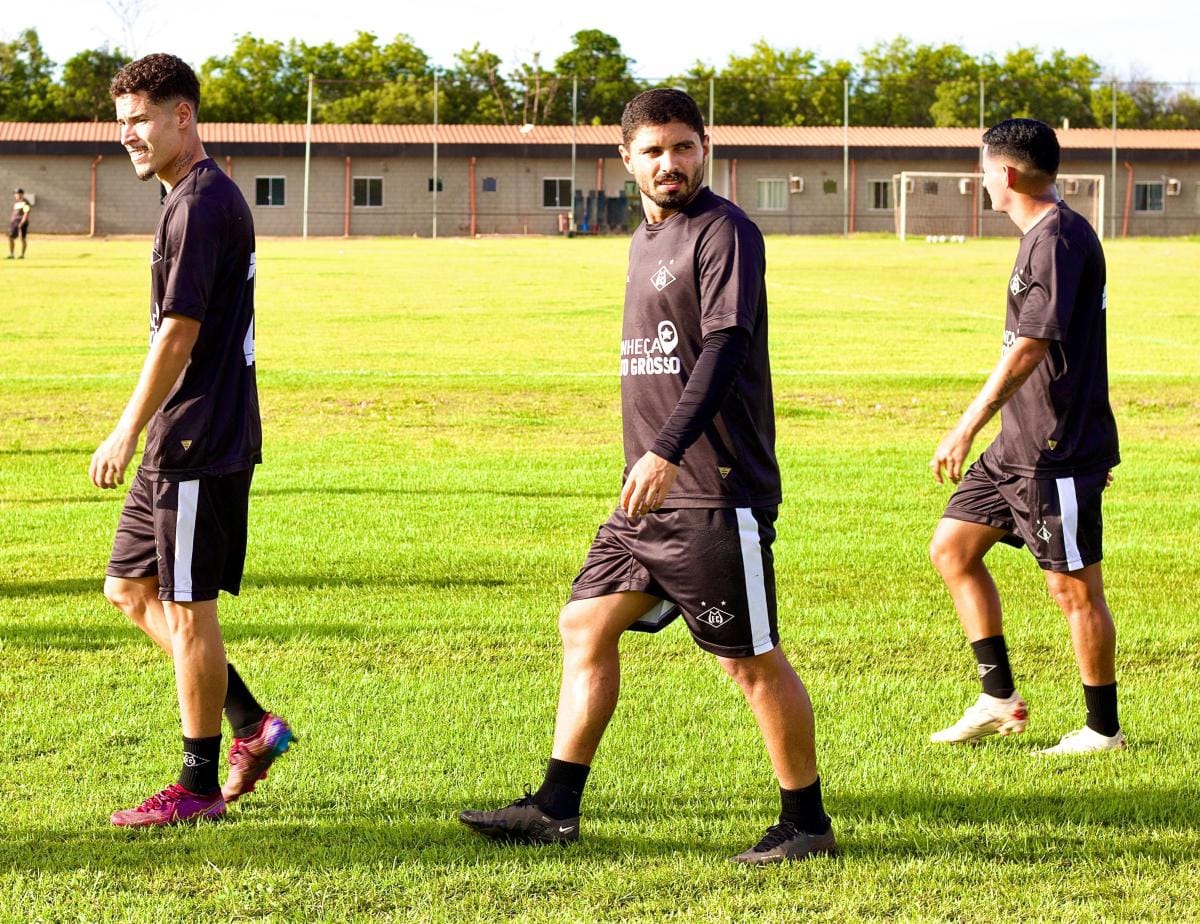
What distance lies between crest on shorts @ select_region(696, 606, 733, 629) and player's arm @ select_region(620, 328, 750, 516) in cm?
34

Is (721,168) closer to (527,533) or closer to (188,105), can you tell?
(527,533)

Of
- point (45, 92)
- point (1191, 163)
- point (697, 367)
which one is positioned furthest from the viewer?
point (45, 92)

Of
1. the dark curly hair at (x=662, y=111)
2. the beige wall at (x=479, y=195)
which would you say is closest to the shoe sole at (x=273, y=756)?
the dark curly hair at (x=662, y=111)

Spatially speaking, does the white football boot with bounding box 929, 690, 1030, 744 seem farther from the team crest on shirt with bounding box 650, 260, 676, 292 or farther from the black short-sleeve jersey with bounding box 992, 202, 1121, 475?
the team crest on shirt with bounding box 650, 260, 676, 292

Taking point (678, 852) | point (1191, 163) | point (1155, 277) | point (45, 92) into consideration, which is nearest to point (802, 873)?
point (678, 852)

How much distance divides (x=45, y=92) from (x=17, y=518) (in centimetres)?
8076

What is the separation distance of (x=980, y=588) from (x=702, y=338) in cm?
201

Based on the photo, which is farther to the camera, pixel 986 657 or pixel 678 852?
pixel 986 657

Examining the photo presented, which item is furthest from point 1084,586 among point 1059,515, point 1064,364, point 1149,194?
point 1149,194

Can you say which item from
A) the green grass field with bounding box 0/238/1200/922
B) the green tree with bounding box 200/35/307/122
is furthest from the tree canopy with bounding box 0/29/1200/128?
the green grass field with bounding box 0/238/1200/922

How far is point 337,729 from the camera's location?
5418 millimetres

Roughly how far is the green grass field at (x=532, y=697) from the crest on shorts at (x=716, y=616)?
2.10ft

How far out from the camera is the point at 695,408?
394 cm

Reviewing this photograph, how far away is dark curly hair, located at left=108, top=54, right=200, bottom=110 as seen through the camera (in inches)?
175
